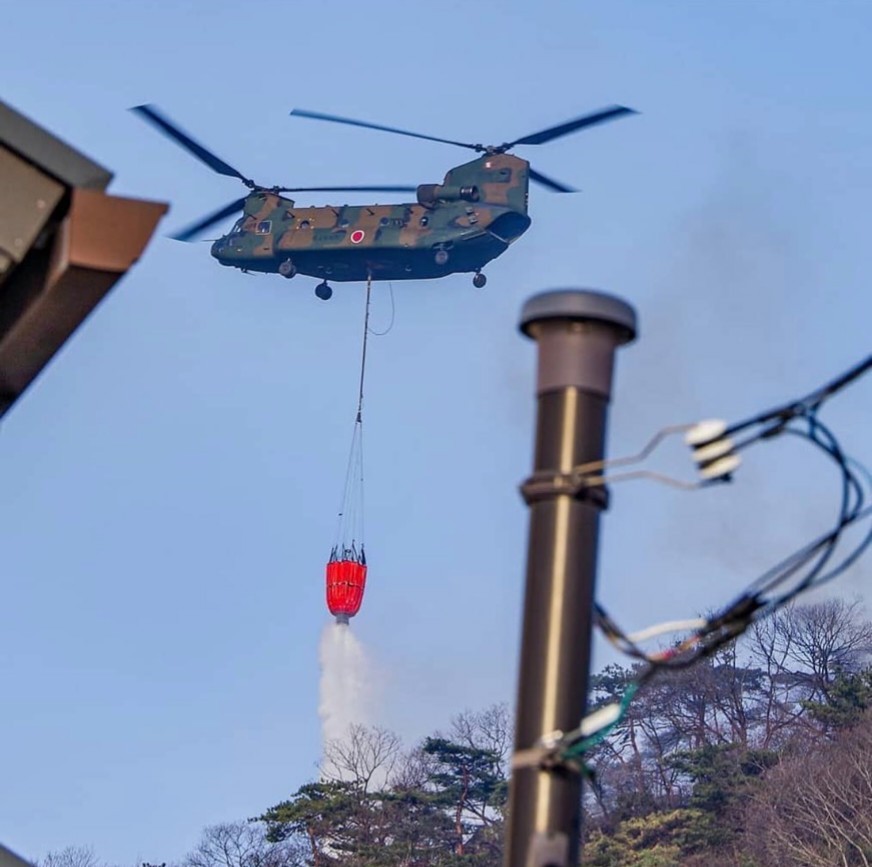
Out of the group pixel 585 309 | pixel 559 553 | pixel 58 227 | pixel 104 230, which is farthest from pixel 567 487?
pixel 58 227

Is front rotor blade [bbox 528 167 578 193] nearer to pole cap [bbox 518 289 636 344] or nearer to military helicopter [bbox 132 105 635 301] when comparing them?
military helicopter [bbox 132 105 635 301]

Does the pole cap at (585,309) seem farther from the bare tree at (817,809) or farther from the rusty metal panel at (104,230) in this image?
the bare tree at (817,809)

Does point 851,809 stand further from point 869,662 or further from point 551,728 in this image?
point 551,728

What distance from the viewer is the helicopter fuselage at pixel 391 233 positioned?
54.1 meters

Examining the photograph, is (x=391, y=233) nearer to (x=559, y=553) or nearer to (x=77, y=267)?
(x=77, y=267)

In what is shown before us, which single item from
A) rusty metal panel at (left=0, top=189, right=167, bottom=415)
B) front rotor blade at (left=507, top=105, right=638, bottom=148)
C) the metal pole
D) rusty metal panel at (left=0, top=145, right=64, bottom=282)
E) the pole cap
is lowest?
the metal pole

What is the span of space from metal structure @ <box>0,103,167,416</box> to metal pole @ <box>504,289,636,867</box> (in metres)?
1.30

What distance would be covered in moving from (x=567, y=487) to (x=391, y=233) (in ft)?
166

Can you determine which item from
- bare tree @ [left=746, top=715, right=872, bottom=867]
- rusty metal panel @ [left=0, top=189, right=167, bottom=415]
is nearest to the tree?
bare tree @ [left=746, top=715, right=872, bottom=867]

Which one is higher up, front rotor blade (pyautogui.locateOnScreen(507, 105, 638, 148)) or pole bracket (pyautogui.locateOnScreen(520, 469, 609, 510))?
front rotor blade (pyautogui.locateOnScreen(507, 105, 638, 148))

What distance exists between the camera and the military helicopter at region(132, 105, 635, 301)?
54.1 meters

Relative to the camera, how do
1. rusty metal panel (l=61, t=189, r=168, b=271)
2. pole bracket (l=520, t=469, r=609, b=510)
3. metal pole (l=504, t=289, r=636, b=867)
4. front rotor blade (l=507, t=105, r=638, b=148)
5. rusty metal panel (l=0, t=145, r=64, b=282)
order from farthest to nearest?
front rotor blade (l=507, t=105, r=638, b=148) → rusty metal panel (l=0, t=145, r=64, b=282) → rusty metal panel (l=61, t=189, r=168, b=271) → pole bracket (l=520, t=469, r=609, b=510) → metal pole (l=504, t=289, r=636, b=867)

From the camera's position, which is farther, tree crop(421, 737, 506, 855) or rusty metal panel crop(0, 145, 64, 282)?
tree crop(421, 737, 506, 855)

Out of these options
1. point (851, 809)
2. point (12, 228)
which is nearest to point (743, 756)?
point (851, 809)
